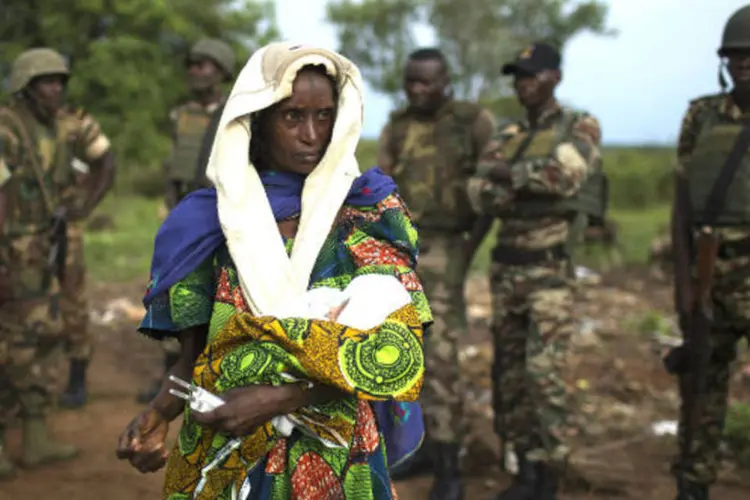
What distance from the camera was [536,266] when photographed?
169 inches

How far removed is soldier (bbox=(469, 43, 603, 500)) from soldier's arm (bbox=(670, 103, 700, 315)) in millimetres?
475

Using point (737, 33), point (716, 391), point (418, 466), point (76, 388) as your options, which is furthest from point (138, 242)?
point (737, 33)

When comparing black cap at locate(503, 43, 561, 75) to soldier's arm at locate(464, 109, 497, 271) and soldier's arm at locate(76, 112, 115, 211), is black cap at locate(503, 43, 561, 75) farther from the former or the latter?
soldier's arm at locate(76, 112, 115, 211)

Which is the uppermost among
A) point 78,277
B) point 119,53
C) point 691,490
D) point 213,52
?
point 119,53

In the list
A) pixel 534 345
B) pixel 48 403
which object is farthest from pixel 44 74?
pixel 534 345

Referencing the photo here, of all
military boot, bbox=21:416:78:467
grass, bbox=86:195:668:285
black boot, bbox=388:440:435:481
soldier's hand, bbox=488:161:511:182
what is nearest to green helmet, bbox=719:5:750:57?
soldier's hand, bbox=488:161:511:182

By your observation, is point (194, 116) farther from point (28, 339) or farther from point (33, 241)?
point (28, 339)

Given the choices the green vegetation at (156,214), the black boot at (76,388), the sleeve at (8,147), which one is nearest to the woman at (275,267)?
the sleeve at (8,147)

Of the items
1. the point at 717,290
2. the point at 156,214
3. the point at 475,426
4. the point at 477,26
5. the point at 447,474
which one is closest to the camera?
the point at 717,290

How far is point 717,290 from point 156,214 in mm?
17084

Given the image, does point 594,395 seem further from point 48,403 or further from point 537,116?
point 48,403

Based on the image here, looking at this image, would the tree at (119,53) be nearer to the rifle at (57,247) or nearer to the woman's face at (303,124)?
the rifle at (57,247)

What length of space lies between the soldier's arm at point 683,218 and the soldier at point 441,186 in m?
1.15

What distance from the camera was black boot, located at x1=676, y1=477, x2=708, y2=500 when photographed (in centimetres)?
393
